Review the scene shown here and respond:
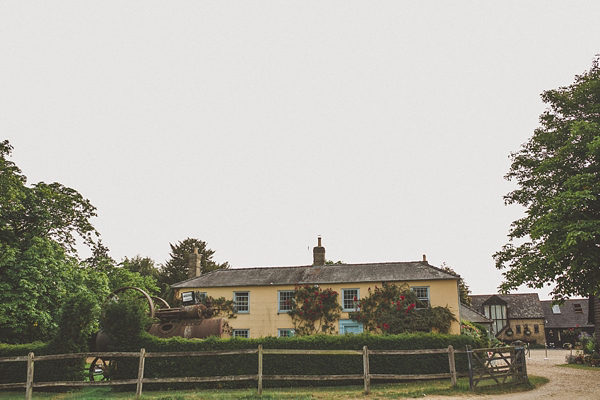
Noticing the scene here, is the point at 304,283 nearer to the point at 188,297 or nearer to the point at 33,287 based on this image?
the point at 188,297

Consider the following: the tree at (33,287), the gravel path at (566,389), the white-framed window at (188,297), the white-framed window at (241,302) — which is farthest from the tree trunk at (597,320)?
the tree at (33,287)

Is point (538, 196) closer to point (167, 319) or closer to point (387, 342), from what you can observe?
point (387, 342)

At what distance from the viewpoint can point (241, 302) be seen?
104 ft

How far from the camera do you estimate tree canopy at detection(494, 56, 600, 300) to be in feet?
60.4

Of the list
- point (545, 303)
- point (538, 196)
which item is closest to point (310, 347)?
point (538, 196)

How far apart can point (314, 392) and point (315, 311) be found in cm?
1420

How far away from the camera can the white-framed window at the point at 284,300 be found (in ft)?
101

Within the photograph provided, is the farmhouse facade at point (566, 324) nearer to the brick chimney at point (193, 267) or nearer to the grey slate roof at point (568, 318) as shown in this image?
the grey slate roof at point (568, 318)

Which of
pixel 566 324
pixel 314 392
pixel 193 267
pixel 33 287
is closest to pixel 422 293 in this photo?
pixel 314 392

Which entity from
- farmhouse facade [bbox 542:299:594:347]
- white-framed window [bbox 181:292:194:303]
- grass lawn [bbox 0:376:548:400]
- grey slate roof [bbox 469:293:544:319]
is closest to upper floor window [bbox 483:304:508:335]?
grey slate roof [bbox 469:293:544:319]

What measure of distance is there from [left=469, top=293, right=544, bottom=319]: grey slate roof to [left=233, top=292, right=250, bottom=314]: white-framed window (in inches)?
1568

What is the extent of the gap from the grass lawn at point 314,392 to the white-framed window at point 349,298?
12469mm

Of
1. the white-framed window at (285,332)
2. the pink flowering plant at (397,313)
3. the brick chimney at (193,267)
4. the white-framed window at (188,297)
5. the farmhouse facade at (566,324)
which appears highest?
the brick chimney at (193,267)

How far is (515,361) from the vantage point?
1631cm
